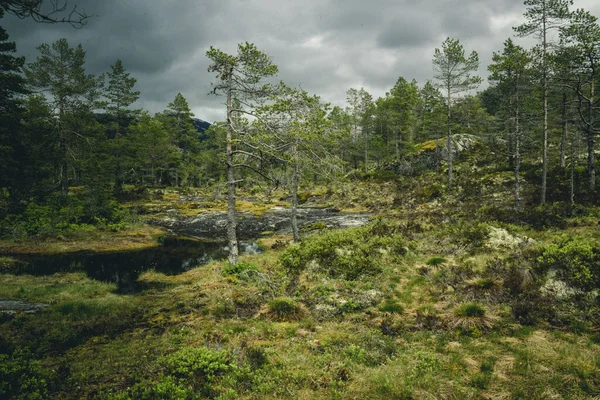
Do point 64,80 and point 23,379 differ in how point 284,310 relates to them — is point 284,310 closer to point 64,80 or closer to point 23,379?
point 23,379

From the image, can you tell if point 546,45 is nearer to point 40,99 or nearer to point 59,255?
point 59,255

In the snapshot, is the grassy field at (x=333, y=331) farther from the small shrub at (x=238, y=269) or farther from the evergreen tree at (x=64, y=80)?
the evergreen tree at (x=64, y=80)

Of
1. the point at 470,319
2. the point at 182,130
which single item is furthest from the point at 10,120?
the point at 182,130

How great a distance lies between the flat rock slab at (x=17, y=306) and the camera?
31.8 feet

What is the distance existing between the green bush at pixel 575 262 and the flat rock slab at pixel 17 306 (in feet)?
56.8

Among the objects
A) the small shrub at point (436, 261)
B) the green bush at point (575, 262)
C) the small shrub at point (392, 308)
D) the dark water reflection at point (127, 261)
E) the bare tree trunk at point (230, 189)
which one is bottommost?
the dark water reflection at point (127, 261)

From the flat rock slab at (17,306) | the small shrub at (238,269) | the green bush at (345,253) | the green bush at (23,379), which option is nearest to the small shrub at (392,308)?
the green bush at (345,253)

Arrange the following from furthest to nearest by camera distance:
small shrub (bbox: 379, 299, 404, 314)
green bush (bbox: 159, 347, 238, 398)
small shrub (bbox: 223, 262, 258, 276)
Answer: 1. small shrub (bbox: 223, 262, 258, 276)
2. small shrub (bbox: 379, 299, 404, 314)
3. green bush (bbox: 159, 347, 238, 398)

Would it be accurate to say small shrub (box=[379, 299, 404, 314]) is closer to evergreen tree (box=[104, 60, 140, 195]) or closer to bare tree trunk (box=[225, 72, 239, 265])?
bare tree trunk (box=[225, 72, 239, 265])

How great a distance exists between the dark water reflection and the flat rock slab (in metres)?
3.23

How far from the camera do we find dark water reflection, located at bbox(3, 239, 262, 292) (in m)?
15.7

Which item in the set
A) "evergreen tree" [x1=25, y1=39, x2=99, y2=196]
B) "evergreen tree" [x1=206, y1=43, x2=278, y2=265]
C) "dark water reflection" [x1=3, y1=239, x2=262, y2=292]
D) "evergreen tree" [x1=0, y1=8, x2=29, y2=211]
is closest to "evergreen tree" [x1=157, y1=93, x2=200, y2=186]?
"evergreen tree" [x1=25, y1=39, x2=99, y2=196]

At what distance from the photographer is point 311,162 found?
53.3 feet

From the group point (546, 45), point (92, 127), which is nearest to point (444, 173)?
point (546, 45)
